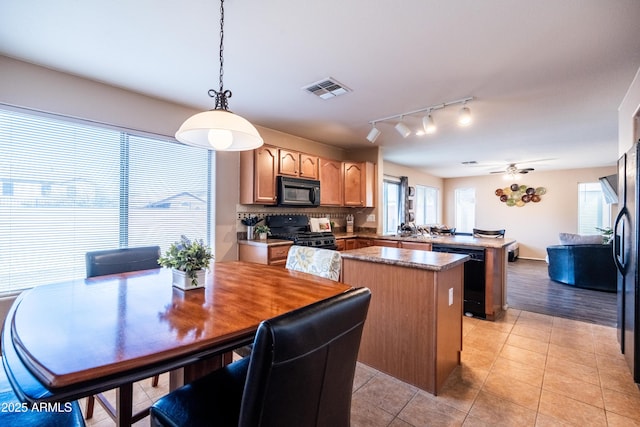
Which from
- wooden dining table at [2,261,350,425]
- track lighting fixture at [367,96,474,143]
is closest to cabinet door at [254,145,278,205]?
track lighting fixture at [367,96,474,143]

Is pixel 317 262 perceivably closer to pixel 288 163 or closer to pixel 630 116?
pixel 288 163

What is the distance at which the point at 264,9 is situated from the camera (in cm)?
Result: 167

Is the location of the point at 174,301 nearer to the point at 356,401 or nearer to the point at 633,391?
the point at 356,401

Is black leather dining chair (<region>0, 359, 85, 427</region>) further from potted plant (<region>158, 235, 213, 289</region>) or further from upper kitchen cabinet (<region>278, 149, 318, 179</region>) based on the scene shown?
upper kitchen cabinet (<region>278, 149, 318, 179</region>)

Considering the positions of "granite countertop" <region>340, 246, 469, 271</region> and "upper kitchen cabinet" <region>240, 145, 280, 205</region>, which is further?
"upper kitchen cabinet" <region>240, 145, 280, 205</region>

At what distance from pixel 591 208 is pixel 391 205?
16.0ft

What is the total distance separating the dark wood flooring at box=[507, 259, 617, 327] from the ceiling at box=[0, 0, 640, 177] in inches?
93.5

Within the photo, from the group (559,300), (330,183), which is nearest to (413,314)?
(330,183)

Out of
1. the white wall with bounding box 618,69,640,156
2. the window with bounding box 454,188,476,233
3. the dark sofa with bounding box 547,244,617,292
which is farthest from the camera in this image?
the window with bounding box 454,188,476,233

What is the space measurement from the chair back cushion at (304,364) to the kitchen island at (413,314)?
114 centimetres

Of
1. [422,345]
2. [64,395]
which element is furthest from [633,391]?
[64,395]

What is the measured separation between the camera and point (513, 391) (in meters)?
1.97

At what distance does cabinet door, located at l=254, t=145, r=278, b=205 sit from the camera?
11.8ft

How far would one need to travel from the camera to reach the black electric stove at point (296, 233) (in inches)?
147
